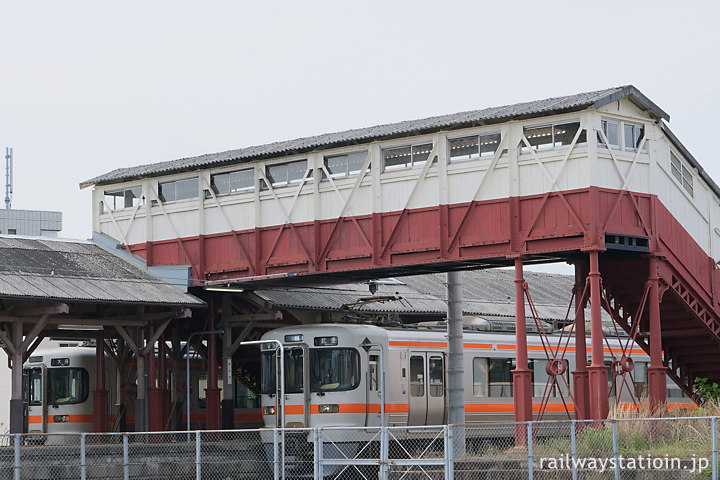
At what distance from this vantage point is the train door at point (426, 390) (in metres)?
28.5

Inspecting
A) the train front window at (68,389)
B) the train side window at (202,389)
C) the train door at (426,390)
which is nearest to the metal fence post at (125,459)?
the train door at (426,390)

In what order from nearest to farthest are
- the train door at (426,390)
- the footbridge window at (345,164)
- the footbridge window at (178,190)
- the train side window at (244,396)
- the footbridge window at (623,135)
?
the footbridge window at (623,135), the footbridge window at (345,164), the train door at (426,390), the footbridge window at (178,190), the train side window at (244,396)

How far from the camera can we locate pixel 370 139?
27.9 metres

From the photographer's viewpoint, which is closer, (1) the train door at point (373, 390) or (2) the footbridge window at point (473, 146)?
(2) the footbridge window at point (473, 146)

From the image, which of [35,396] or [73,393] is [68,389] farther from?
[35,396]

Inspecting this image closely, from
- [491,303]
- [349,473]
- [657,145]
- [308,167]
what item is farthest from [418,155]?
[491,303]

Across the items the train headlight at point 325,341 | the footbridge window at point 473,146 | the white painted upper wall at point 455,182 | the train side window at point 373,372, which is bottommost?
the train side window at point 373,372

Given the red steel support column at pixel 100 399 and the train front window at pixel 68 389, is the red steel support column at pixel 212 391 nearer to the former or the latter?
the red steel support column at pixel 100 399

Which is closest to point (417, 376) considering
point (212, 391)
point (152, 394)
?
point (212, 391)

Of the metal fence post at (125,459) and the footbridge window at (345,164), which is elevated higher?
the footbridge window at (345,164)

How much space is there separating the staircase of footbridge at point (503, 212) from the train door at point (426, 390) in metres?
2.24

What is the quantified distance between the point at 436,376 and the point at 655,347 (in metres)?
5.76

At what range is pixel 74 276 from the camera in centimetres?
2922

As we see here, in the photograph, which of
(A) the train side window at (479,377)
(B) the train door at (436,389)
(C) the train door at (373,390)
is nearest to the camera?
(C) the train door at (373,390)
